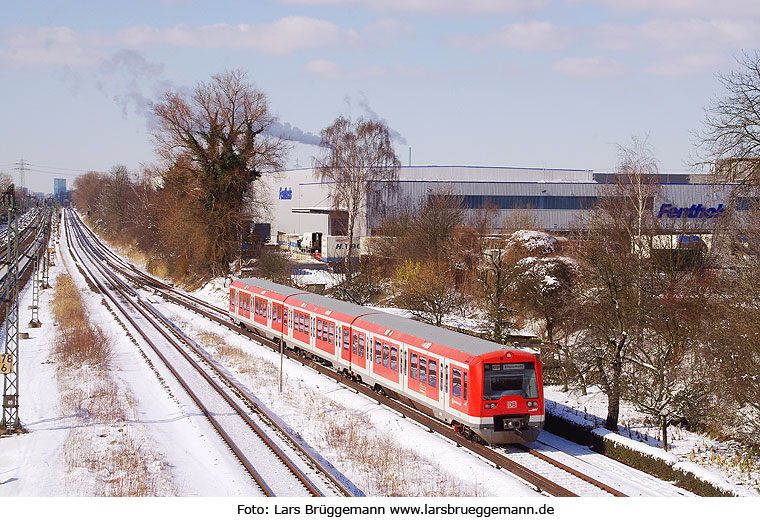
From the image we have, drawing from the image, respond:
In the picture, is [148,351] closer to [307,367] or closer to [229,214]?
[307,367]

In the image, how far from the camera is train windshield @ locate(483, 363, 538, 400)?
17984 millimetres

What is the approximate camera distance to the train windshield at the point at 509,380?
59.0ft

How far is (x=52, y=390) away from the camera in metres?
25.1

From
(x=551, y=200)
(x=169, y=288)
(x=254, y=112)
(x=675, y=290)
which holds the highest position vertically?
(x=254, y=112)

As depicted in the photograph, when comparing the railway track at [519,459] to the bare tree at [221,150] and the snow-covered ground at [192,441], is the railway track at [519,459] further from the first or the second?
the bare tree at [221,150]

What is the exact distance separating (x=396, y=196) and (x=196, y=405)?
143ft

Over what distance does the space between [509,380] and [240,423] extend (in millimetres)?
7751

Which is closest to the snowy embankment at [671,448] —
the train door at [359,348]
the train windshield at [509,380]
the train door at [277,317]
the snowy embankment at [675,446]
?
the snowy embankment at [675,446]

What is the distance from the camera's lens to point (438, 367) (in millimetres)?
19594

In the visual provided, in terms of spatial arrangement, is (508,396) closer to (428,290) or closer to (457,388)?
(457,388)

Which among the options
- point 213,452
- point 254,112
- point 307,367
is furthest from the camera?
point 254,112

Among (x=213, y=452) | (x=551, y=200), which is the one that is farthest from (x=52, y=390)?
(x=551, y=200)

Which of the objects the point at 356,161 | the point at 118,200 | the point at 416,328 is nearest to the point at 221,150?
the point at 356,161

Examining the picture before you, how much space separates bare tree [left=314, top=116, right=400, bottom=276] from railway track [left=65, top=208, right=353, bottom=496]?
19.9 meters
